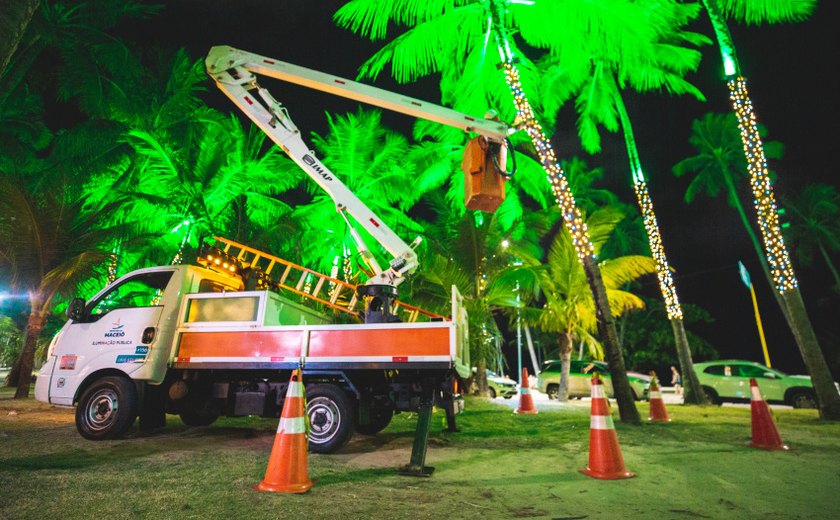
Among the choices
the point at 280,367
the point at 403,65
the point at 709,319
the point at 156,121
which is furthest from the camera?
the point at 709,319

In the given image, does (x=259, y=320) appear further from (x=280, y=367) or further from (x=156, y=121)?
(x=156, y=121)

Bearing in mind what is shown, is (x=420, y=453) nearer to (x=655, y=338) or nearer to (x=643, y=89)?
(x=643, y=89)

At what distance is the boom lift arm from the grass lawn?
2.83 m

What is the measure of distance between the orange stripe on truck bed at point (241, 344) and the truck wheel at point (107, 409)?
872 millimetres

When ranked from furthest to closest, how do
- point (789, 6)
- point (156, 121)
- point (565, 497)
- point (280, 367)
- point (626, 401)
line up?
point (156, 121)
point (789, 6)
point (626, 401)
point (280, 367)
point (565, 497)

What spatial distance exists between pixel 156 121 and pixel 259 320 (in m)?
14.6

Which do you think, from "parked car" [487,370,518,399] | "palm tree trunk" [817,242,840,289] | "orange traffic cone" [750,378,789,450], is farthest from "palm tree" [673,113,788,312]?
"orange traffic cone" [750,378,789,450]

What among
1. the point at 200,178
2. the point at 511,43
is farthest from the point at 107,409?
the point at 200,178

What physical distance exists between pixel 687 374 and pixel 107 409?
50.3 feet

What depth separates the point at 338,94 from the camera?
7926mm

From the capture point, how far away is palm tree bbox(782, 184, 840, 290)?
112ft

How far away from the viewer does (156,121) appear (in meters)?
17.2

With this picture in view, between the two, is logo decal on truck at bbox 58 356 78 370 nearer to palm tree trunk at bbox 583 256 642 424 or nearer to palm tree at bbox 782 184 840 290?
palm tree trunk at bbox 583 256 642 424

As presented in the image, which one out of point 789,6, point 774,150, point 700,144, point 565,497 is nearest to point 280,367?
point 565,497
